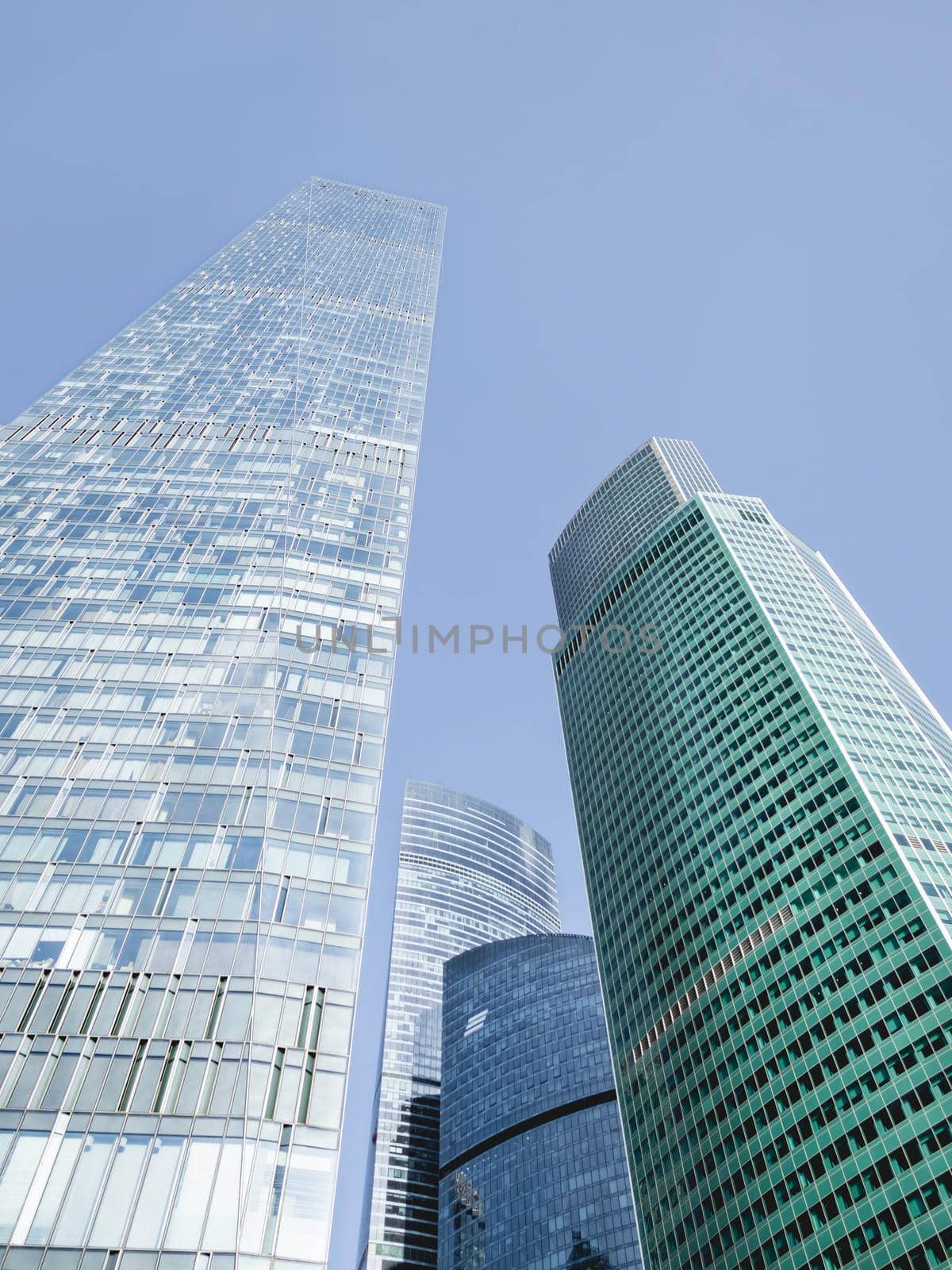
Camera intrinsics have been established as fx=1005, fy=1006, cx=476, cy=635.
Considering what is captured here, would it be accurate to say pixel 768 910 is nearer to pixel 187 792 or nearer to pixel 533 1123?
pixel 187 792

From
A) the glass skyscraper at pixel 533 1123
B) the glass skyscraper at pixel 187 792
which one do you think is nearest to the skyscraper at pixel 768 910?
the glass skyscraper at pixel 533 1123

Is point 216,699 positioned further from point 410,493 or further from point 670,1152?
point 670,1152

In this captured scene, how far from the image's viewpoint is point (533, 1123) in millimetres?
161875

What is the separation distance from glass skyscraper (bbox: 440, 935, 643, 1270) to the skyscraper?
40.0 meters

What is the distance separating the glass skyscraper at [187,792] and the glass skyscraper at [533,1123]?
113668 millimetres

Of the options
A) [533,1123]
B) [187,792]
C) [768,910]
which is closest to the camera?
[187,792]

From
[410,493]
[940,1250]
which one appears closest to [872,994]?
[940,1250]

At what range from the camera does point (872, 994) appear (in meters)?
84.2

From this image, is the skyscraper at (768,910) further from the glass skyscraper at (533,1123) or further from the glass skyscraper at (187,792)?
the glass skyscraper at (187,792)

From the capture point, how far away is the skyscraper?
257ft

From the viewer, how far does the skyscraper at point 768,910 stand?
7838 cm

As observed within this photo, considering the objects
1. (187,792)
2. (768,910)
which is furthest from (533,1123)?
(187,792)

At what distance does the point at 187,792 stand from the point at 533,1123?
136m

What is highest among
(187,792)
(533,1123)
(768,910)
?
(533,1123)
